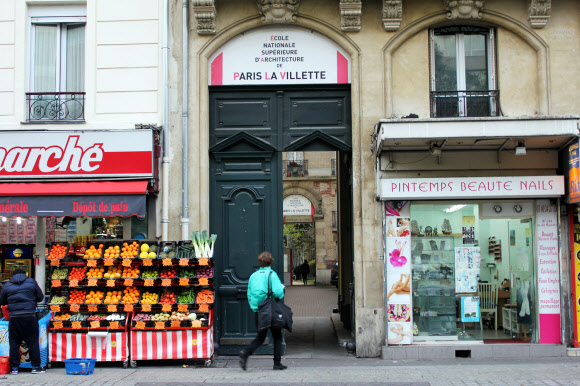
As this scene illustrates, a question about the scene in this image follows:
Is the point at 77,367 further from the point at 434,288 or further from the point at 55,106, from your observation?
the point at 434,288

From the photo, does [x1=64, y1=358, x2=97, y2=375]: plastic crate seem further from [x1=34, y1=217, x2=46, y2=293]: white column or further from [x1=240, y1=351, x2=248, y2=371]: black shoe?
[x1=240, y1=351, x2=248, y2=371]: black shoe

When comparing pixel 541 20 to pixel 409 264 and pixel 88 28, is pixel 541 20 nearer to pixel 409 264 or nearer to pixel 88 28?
pixel 409 264

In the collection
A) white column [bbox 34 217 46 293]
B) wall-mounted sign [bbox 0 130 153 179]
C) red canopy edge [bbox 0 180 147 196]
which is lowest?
white column [bbox 34 217 46 293]

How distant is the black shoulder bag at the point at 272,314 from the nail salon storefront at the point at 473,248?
80.4 inches

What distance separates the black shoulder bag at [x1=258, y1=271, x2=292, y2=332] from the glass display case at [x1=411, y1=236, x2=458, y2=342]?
2.56 meters

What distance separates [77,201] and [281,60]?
4.27 m

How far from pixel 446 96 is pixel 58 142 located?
677 cm

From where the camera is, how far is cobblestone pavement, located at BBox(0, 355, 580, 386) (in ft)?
27.0

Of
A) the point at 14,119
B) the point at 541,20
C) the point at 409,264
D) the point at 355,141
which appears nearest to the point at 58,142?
the point at 14,119

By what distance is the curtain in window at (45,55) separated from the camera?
10.9m

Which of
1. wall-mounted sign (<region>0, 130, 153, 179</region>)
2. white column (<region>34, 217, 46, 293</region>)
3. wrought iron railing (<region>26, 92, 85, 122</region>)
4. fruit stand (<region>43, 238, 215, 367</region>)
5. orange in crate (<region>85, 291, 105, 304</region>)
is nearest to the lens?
fruit stand (<region>43, 238, 215, 367</region>)

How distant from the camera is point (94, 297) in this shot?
377 inches

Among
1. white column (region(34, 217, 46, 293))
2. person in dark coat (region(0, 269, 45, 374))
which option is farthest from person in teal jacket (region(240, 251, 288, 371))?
white column (region(34, 217, 46, 293))

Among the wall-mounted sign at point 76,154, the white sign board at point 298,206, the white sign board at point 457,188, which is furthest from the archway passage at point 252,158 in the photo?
the white sign board at point 298,206
